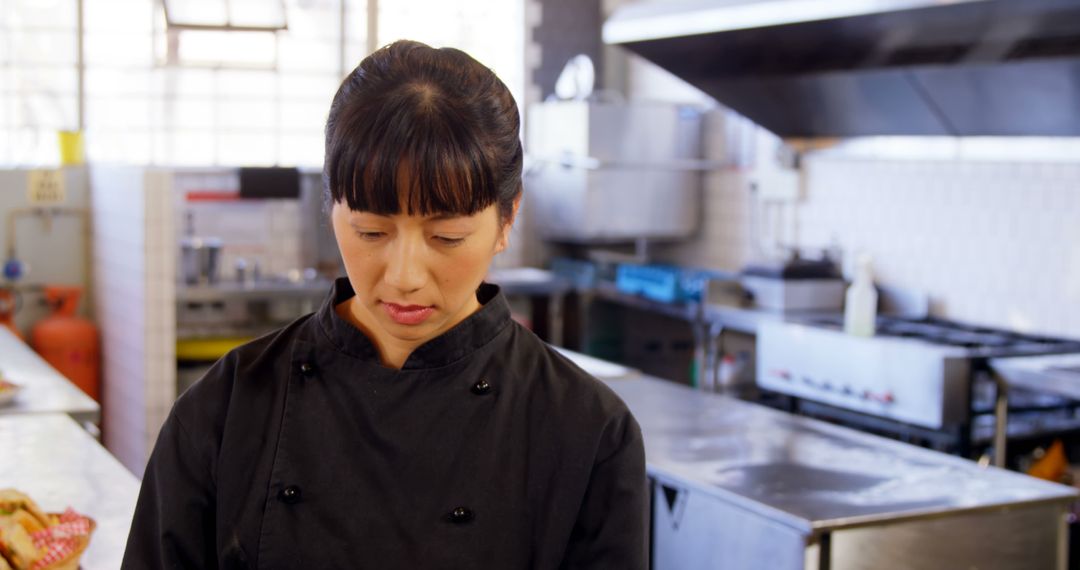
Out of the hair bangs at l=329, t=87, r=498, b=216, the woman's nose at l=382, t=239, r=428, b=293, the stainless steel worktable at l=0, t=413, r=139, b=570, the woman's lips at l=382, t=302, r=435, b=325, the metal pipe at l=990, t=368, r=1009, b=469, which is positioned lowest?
the metal pipe at l=990, t=368, r=1009, b=469

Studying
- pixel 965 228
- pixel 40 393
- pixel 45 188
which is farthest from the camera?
pixel 45 188

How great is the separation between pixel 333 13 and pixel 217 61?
256 centimetres

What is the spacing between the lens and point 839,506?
2512 mm

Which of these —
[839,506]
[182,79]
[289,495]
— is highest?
[182,79]

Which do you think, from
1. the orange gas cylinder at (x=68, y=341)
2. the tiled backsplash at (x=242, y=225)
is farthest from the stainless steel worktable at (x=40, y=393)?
the tiled backsplash at (x=242, y=225)

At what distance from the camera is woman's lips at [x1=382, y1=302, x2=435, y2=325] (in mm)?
1296

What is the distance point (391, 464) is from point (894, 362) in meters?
3.66

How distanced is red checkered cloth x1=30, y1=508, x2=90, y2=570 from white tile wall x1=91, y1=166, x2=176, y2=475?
299cm

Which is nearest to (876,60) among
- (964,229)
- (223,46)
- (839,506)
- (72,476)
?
(964,229)

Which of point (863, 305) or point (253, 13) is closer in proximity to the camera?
point (253, 13)

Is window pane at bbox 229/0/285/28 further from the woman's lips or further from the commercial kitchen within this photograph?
the woman's lips

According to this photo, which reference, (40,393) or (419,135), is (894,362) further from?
(419,135)

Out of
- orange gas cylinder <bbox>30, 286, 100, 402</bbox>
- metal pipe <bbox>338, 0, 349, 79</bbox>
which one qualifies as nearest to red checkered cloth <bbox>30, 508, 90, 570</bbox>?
orange gas cylinder <bbox>30, 286, 100, 402</bbox>

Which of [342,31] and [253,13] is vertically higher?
[342,31]
